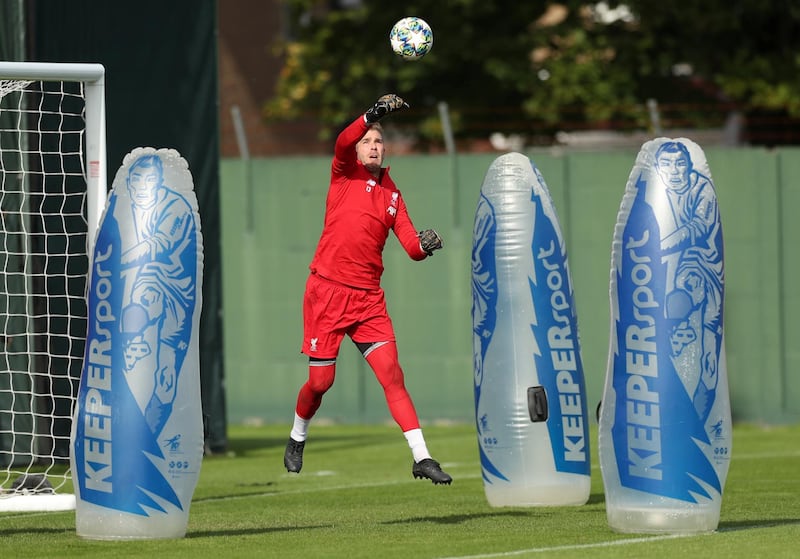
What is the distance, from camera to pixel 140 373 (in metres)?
9.62

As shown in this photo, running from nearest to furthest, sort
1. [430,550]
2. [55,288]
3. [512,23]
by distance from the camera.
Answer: [430,550] → [55,288] → [512,23]

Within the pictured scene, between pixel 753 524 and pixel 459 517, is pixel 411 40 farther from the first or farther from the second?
pixel 753 524

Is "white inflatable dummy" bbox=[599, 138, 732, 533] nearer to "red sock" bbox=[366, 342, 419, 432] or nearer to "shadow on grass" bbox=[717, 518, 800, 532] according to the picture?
"shadow on grass" bbox=[717, 518, 800, 532]

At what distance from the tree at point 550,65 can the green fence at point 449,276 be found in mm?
4861

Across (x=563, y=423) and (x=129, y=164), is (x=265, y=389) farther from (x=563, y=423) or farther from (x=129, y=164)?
(x=129, y=164)

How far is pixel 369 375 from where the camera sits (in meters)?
19.8

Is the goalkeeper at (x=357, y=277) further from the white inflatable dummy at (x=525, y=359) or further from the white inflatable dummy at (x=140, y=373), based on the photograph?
the white inflatable dummy at (x=140, y=373)

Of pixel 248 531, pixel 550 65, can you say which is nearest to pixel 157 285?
pixel 248 531

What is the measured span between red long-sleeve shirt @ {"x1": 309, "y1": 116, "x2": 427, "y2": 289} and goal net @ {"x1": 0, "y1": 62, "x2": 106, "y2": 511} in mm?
3413

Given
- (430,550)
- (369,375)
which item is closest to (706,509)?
(430,550)

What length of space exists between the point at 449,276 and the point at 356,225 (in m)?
8.56

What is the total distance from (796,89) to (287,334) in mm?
8437

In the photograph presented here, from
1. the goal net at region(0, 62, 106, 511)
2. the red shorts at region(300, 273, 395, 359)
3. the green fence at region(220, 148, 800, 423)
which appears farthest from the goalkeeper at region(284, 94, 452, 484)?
the green fence at region(220, 148, 800, 423)

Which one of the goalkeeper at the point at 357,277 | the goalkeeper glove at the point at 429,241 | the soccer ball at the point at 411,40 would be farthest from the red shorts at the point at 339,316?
the soccer ball at the point at 411,40
